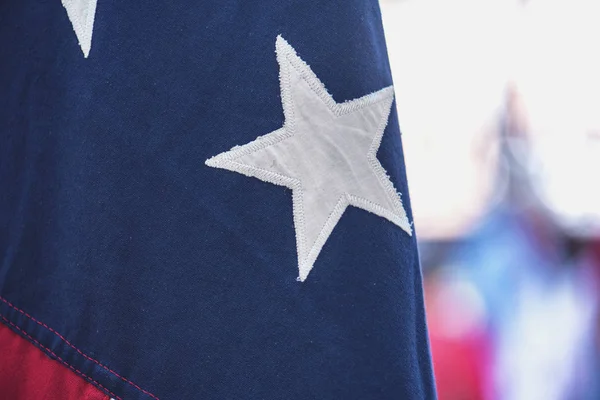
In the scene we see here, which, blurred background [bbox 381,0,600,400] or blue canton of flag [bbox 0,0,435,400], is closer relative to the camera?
blue canton of flag [bbox 0,0,435,400]

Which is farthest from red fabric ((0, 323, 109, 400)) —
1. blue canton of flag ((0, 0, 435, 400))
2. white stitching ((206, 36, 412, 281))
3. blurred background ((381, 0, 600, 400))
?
blurred background ((381, 0, 600, 400))

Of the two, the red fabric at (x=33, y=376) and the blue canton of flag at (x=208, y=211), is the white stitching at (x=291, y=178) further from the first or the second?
the red fabric at (x=33, y=376)

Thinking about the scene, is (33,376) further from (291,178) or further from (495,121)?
(495,121)

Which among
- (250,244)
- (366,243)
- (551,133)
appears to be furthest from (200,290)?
(551,133)

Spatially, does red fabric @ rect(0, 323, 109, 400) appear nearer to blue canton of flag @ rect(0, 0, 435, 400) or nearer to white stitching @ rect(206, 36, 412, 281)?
blue canton of flag @ rect(0, 0, 435, 400)

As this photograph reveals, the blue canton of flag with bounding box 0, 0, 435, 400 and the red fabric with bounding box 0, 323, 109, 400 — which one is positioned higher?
the blue canton of flag with bounding box 0, 0, 435, 400

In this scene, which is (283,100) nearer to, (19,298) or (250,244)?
(250,244)

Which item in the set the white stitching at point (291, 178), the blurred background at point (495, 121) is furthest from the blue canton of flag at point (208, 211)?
the blurred background at point (495, 121)

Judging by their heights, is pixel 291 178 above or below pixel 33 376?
above

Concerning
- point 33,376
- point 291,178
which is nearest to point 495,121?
point 291,178
